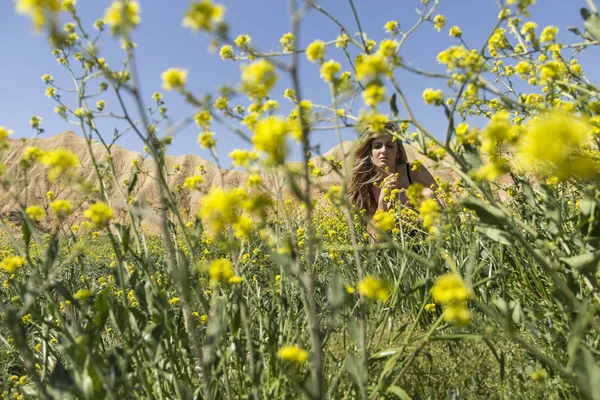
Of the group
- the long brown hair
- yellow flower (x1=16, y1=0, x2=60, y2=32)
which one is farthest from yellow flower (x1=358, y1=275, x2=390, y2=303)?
the long brown hair

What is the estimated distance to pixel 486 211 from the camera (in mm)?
916

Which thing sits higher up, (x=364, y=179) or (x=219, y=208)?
(x=364, y=179)

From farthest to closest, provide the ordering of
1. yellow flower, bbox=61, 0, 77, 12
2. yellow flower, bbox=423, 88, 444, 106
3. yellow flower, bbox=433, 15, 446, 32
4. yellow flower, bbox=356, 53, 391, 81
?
yellow flower, bbox=433, 15, 446, 32 → yellow flower, bbox=61, 0, 77, 12 → yellow flower, bbox=423, 88, 444, 106 → yellow flower, bbox=356, 53, 391, 81

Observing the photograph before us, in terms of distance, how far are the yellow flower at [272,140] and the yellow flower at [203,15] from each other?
1.16 ft

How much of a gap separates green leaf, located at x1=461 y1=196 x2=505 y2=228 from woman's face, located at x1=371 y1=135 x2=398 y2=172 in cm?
366

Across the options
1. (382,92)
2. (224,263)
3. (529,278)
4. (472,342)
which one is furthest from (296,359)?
(529,278)

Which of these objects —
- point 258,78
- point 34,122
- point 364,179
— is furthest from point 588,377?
point 364,179

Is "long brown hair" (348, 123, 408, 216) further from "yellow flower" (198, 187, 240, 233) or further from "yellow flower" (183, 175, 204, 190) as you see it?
"yellow flower" (198, 187, 240, 233)

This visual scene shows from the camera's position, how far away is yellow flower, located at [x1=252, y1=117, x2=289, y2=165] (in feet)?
2.97

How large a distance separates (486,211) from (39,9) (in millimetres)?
1181

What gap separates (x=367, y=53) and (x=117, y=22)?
0.66m

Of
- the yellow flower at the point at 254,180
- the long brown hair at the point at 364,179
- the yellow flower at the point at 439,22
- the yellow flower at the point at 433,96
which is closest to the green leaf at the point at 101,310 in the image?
the yellow flower at the point at 254,180

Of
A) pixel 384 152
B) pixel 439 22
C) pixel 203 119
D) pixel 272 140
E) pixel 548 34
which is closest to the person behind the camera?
pixel 272 140

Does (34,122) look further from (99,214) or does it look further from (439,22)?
(439,22)
